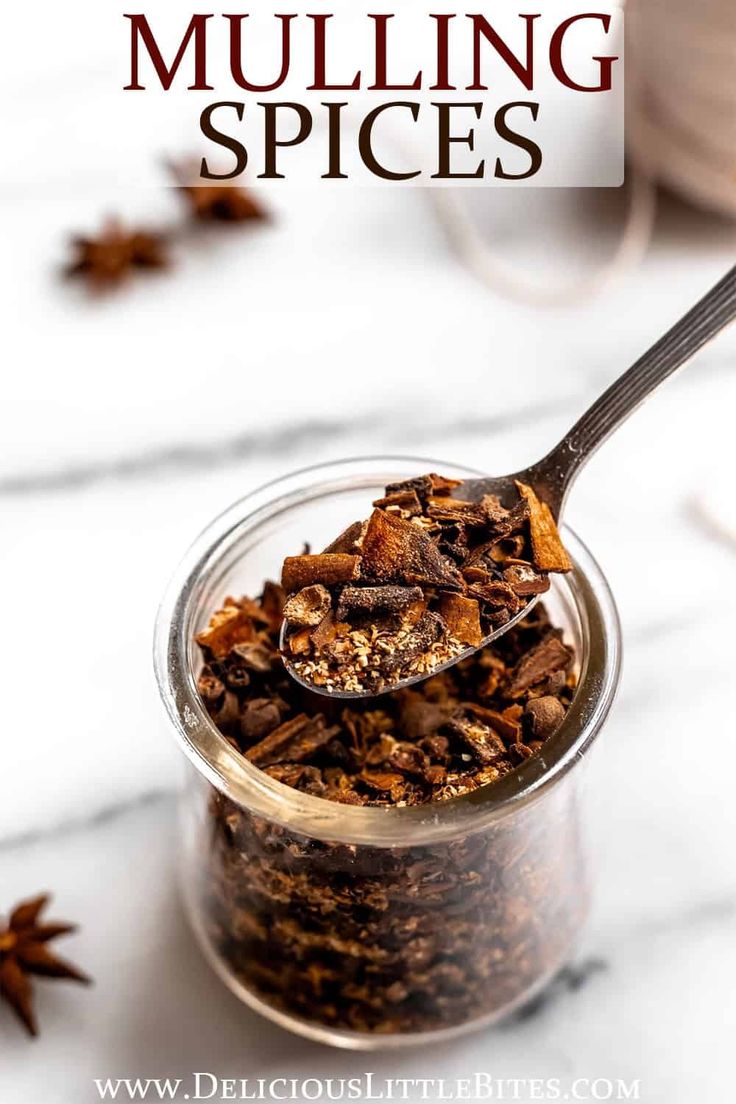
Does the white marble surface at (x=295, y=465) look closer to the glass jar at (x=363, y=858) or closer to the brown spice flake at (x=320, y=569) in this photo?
the glass jar at (x=363, y=858)

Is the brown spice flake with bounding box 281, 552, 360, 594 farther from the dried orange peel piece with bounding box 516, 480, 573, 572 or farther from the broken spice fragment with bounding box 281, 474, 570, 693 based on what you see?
the dried orange peel piece with bounding box 516, 480, 573, 572

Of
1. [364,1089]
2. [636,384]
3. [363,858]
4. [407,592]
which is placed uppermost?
[636,384]

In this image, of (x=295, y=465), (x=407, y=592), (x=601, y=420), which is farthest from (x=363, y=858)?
(x=295, y=465)

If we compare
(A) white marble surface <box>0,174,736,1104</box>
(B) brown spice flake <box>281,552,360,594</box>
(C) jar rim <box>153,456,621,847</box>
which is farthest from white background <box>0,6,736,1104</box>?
(B) brown spice flake <box>281,552,360,594</box>

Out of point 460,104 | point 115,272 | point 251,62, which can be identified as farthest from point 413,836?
point 251,62

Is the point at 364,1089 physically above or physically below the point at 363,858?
below

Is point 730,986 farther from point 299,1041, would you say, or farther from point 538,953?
point 299,1041

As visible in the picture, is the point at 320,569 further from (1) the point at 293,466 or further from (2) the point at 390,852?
(1) the point at 293,466
